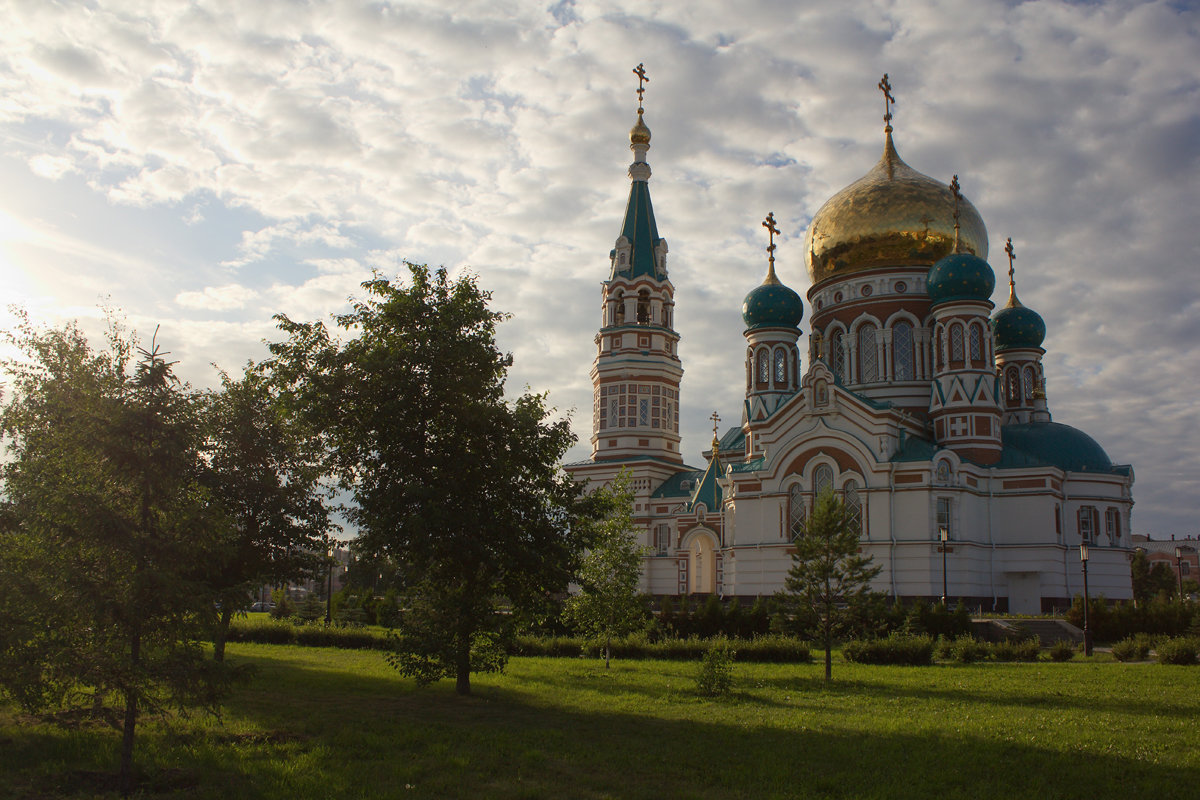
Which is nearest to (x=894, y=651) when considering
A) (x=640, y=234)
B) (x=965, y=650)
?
(x=965, y=650)

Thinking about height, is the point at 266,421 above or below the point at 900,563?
above

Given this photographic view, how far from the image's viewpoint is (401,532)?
14469 millimetres

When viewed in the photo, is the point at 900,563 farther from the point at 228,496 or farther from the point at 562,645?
the point at 228,496

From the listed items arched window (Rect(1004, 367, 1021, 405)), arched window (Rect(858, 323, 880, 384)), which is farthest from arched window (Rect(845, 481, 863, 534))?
arched window (Rect(1004, 367, 1021, 405))

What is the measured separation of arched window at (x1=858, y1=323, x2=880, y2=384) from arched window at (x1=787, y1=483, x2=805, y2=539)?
7.95 m

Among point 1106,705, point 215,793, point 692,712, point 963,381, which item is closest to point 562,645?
point 692,712

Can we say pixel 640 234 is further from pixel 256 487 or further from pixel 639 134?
pixel 256 487

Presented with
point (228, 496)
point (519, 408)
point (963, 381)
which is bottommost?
point (228, 496)

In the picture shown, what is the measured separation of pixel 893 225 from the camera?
4131cm

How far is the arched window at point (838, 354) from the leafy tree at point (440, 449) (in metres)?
29.7

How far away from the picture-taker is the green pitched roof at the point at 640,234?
4644 centimetres

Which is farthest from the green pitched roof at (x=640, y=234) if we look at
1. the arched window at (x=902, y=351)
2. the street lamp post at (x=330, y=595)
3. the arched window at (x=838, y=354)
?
the street lamp post at (x=330, y=595)

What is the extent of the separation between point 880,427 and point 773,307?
9.07 m

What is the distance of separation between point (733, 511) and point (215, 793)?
101 ft
